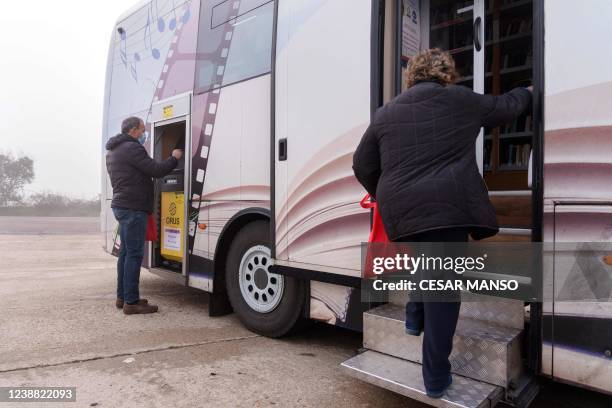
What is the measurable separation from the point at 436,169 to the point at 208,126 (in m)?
2.60

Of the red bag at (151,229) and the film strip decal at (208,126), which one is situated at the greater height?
the film strip decal at (208,126)

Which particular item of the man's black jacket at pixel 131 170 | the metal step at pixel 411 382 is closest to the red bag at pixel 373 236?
the metal step at pixel 411 382

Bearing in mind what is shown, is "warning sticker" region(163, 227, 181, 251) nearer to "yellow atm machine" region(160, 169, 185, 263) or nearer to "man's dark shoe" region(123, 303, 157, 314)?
"yellow atm machine" region(160, 169, 185, 263)

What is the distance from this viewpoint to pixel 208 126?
13.5 ft

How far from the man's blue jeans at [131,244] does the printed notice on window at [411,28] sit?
A: 9.33 feet

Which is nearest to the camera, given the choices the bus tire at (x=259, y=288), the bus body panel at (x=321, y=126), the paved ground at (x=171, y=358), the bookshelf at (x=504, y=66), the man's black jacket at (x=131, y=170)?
the paved ground at (x=171, y=358)

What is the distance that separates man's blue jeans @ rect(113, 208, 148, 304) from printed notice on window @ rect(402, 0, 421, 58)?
2844 millimetres

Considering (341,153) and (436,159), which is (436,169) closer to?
(436,159)

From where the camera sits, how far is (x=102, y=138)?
6176 mm

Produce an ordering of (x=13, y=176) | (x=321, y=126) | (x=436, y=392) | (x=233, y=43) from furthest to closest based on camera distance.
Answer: (x=13, y=176), (x=233, y=43), (x=321, y=126), (x=436, y=392)

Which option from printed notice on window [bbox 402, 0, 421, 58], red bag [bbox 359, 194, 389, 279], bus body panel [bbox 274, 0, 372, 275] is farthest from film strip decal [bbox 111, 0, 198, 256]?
red bag [bbox 359, 194, 389, 279]

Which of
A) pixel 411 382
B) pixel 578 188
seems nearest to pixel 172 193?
pixel 411 382

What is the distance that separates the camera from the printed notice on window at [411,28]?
2.99 metres

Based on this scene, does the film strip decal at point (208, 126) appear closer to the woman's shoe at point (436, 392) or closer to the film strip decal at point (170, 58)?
the film strip decal at point (170, 58)
